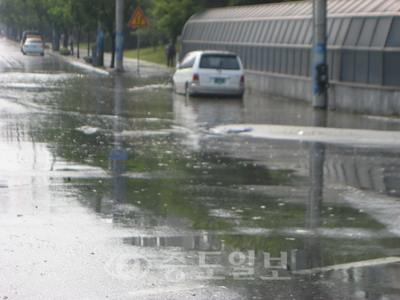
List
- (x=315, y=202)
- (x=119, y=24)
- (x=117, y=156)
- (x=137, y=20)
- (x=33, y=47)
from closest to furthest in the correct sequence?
(x=315, y=202)
(x=117, y=156)
(x=137, y=20)
(x=119, y=24)
(x=33, y=47)

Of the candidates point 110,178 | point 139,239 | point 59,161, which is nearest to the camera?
point 139,239

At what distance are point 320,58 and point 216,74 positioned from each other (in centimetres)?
507

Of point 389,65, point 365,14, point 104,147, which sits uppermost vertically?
point 365,14

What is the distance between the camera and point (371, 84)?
20688mm

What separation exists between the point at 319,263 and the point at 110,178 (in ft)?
15.6

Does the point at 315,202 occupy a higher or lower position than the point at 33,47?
lower

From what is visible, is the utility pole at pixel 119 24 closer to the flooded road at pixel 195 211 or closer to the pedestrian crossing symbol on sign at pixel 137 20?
the pedestrian crossing symbol on sign at pixel 137 20

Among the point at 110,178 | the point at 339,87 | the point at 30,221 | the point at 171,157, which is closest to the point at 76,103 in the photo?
the point at 339,87

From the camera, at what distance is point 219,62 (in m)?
25.5

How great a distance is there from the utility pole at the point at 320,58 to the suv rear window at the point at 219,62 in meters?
4.39

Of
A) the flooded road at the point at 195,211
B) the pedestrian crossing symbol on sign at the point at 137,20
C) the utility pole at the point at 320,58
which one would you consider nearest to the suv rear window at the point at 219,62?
the utility pole at the point at 320,58

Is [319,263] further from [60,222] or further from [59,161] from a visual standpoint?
[59,161]

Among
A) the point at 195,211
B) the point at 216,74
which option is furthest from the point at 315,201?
the point at 216,74

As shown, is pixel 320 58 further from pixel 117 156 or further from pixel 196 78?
pixel 117 156
